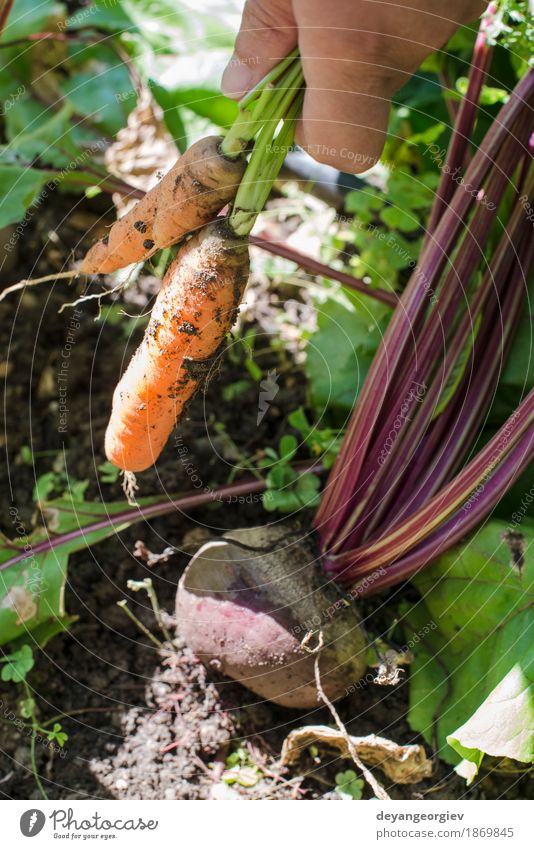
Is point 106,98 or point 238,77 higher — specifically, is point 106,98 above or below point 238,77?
above

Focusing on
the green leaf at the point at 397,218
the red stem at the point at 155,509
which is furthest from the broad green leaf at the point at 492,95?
the red stem at the point at 155,509

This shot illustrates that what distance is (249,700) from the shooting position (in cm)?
144

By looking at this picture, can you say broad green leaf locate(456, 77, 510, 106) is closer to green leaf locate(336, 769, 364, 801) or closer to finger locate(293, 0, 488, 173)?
finger locate(293, 0, 488, 173)

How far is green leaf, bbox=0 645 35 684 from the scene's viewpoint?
139 cm

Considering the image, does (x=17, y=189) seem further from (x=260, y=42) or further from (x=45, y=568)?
(x=45, y=568)

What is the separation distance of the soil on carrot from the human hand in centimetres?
53

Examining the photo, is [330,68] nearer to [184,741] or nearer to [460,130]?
[460,130]

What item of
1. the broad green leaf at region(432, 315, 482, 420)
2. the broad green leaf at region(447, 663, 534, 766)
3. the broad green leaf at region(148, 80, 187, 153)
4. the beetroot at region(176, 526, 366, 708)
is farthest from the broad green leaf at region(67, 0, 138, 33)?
the broad green leaf at region(447, 663, 534, 766)

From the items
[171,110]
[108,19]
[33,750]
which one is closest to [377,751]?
[33,750]

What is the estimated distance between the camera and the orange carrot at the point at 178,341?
47.8 inches

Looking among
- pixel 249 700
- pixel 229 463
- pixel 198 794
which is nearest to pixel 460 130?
pixel 229 463

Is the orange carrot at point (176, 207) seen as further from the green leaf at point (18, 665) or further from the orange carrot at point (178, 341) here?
the green leaf at point (18, 665)

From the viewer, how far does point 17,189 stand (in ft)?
5.12

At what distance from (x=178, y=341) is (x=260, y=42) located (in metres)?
0.50
